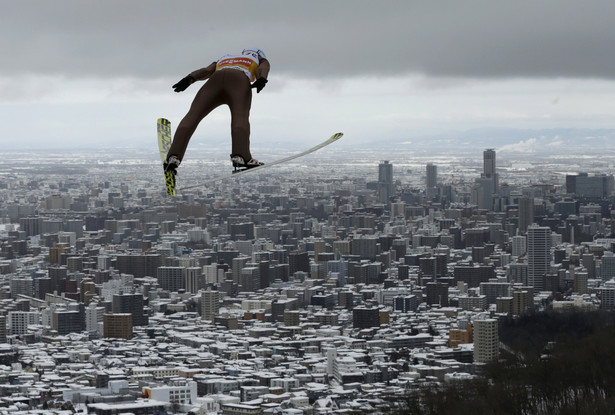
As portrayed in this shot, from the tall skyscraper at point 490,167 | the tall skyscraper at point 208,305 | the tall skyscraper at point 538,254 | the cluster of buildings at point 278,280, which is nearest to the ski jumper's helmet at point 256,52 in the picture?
the cluster of buildings at point 278,280

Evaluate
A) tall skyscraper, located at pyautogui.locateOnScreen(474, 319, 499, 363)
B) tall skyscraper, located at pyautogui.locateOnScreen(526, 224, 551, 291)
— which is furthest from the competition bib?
tall skyscraper, located at pyautogui.locateOnScreen(526, 224, 551, 291)

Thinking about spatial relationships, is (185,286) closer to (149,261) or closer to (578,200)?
(149,261)

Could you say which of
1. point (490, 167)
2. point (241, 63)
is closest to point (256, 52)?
point (241, 63)

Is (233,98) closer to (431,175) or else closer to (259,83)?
(259,83)

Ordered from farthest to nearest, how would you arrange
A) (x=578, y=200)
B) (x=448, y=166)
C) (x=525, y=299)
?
(x=448, y=166), (x=578, y=200), (x=525, y=299)

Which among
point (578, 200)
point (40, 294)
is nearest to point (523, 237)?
point (578, 200)

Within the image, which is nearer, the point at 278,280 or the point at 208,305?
the point at 208,305

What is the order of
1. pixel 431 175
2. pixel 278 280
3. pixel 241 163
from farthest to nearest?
pixel 431 175 < pixel 278 280 < pixel 241 163
